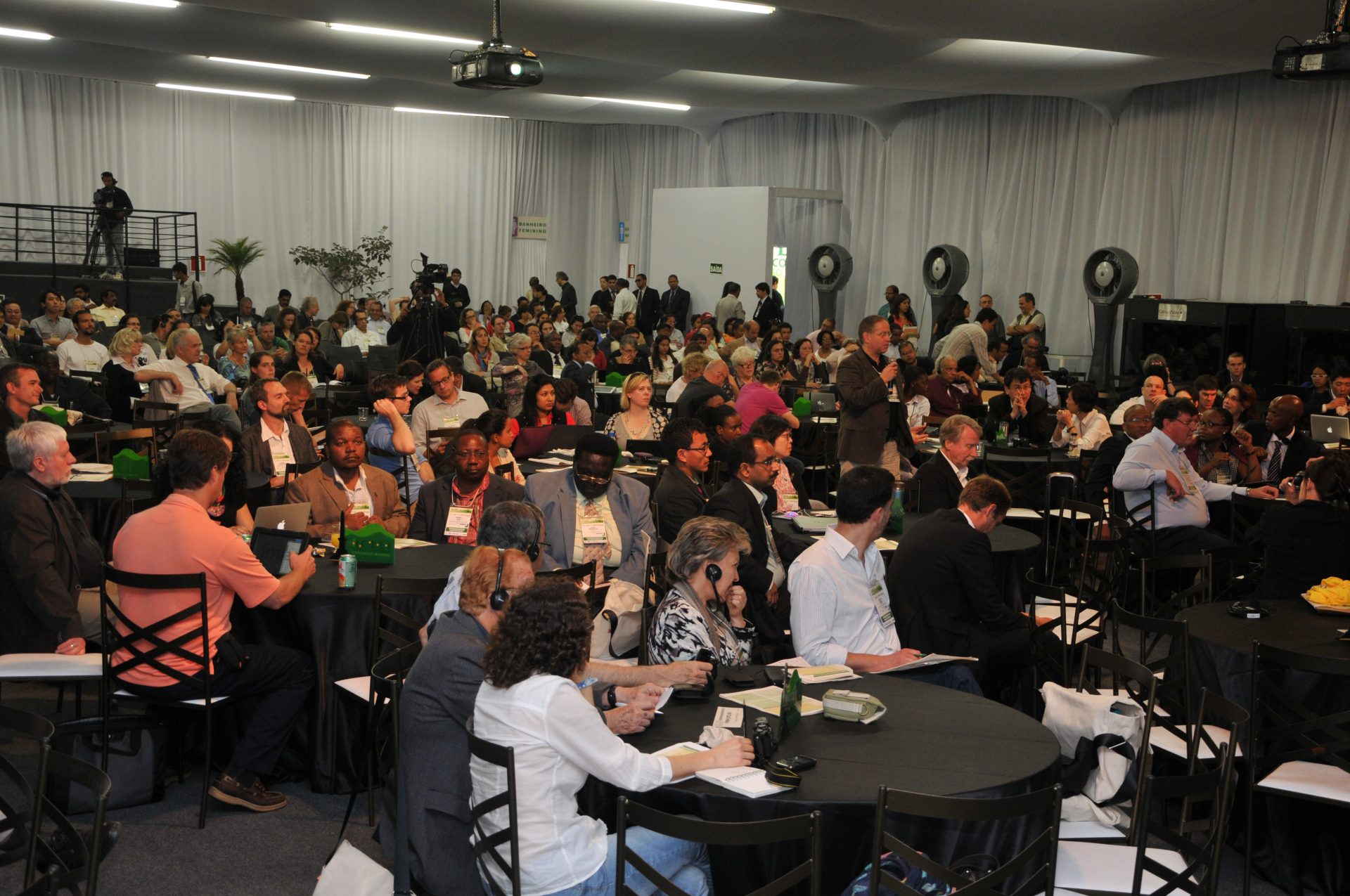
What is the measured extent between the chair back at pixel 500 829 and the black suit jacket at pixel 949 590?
2.20m

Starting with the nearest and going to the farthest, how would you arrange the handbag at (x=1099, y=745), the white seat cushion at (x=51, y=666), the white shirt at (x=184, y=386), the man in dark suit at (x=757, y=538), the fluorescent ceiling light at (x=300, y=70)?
1. the handbag at (x=1099, y=745)
2. the white seat cushion at (x=51, y=666)
3. the man in dark suit at (x=757, y=538)
4. the white shirt at (x=184, y=386)
5. the fluorescent ceiling light at (x=300, y=70)

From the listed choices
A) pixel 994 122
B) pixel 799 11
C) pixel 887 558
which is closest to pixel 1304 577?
pixel 887 558

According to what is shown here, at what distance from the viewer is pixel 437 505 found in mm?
5582

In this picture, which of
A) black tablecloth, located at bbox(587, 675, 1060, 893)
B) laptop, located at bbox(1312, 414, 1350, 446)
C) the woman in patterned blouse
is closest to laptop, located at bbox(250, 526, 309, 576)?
the woman in patterned blouse

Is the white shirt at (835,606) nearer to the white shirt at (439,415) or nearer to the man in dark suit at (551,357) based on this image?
the white shirt at (439,415)

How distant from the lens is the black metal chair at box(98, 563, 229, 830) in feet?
13.2

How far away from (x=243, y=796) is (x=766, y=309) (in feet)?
48.7

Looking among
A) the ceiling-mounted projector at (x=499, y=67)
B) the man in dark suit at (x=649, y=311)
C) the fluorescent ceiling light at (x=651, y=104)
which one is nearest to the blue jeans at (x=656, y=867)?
the ceiling-mounted projector at (x=499, y=67)

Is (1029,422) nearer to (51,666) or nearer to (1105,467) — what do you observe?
(1105,467)

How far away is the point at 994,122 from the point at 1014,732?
1551 cm

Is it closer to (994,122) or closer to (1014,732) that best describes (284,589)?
(1014,732)

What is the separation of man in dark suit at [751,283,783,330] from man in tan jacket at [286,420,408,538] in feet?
41.8

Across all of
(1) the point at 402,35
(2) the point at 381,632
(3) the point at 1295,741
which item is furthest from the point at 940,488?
(1) the point at 402,35

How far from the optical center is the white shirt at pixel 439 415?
7727 mm
